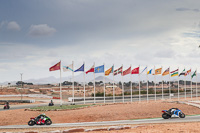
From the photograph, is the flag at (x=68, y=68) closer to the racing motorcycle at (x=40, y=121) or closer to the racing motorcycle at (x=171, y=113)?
the racing motorcycle at (x=40, y=121)

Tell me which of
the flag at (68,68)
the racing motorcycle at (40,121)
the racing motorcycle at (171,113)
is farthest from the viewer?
the flag at (68,68)

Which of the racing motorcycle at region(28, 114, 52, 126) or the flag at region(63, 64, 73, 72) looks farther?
the flag at region(63, 64, 73, 72)

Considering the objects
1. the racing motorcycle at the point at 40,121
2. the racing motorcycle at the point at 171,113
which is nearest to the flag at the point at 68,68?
the racing motorcycle at the point at 40,121

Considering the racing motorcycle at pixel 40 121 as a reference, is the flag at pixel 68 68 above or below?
above

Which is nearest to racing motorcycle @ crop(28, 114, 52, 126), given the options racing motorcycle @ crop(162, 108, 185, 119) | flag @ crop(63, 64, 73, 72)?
racing motorcycle @ crop(162, 108, 185, 119)

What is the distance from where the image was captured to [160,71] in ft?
188

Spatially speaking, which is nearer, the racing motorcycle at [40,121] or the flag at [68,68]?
the racing motorcycle at [40,121]

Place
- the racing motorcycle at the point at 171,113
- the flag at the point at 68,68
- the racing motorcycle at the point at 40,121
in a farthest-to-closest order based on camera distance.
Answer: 1. the flag at the point at 68,68
2. the racing motorcycle at the point at 171,113
3. the racing motorcycle at the point at 40,121

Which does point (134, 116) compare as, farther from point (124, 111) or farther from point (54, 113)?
point (54, 113)

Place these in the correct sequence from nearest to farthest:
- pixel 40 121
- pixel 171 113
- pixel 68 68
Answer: pixel 40 121 → pixel 171 113 → pixel 68 68

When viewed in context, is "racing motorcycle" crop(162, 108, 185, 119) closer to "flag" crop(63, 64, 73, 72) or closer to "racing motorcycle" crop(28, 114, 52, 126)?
"racing motorcycle" crop(28, 114, 52, 126)

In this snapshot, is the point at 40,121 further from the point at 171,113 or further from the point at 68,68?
the point at 68,68

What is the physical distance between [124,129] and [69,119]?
15088mm

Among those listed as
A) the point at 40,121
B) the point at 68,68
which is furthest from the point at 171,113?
the point at 68,68
